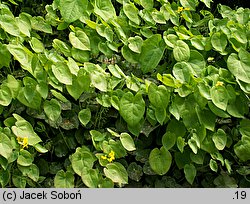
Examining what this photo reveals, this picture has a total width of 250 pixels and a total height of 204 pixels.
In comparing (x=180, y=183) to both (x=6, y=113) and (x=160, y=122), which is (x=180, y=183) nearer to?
(x=160, y=122)

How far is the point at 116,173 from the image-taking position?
1.62 metres

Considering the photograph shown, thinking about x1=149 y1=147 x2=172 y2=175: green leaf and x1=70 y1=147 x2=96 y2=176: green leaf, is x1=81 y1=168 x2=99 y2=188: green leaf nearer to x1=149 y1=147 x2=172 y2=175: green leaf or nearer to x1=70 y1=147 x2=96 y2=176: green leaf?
x1=70 y1=147 x2=96 y2=176: green leaf

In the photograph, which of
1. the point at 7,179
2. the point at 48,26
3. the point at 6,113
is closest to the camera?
the point at 7,179

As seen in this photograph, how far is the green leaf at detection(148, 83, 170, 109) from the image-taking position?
1634 millimetres

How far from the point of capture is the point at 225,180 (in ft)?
5.82

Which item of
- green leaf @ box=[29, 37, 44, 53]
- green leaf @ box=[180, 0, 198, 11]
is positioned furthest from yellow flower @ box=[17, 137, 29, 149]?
green leaf @ box=[180, 0, 198, 11]

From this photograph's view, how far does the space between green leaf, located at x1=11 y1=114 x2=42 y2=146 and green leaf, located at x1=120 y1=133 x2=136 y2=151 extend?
26 cm

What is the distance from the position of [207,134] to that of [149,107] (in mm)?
209

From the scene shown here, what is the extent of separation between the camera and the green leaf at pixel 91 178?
1591 mm

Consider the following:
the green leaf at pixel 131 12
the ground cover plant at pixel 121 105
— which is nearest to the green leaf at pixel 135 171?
the ground cover plant at pixel 121 105

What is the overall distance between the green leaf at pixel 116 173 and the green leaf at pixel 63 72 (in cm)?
29

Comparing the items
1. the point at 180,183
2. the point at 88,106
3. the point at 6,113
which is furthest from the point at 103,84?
the point at 180,183

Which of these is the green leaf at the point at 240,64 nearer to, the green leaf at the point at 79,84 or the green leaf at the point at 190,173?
the green leaf at the point at 190,173

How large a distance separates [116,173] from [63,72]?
36cm
